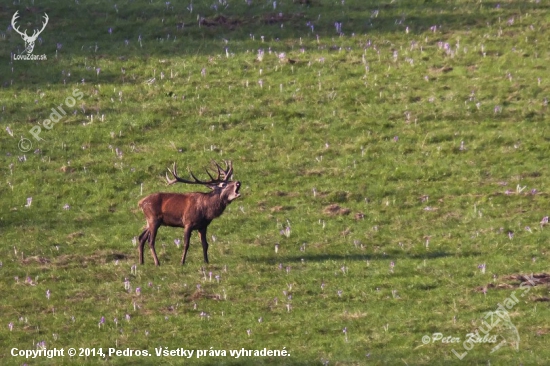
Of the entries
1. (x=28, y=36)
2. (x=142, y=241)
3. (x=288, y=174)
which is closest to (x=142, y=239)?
(x=142, y=241)

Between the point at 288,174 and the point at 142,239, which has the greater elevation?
the point at 288,174

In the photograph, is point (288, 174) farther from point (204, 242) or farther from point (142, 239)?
point (142, 239)

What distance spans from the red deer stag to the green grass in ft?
2.46

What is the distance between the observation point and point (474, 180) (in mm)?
30688

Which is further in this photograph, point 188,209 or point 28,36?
point 28,36

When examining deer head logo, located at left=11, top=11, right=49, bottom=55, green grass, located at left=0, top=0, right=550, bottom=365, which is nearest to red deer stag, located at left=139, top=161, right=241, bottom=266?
green grass, located at left=0, top=0, right=550, bottom=365

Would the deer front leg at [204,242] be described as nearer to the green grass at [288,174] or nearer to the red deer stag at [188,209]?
the red deer stag at [188,209]

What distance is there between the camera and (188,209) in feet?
81.4

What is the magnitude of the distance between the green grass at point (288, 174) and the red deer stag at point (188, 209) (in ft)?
2.46

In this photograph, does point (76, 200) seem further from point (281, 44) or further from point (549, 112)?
point (549, 112)

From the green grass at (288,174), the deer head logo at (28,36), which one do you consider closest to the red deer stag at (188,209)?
the green grass at (288,174)

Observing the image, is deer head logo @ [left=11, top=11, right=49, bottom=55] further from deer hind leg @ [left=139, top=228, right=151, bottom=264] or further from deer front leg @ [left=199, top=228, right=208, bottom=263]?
deer front leg @ [left=199, top=228, right=208, bottom=263]

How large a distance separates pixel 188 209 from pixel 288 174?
24.0 feet

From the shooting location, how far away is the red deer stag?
24750 millimetres
